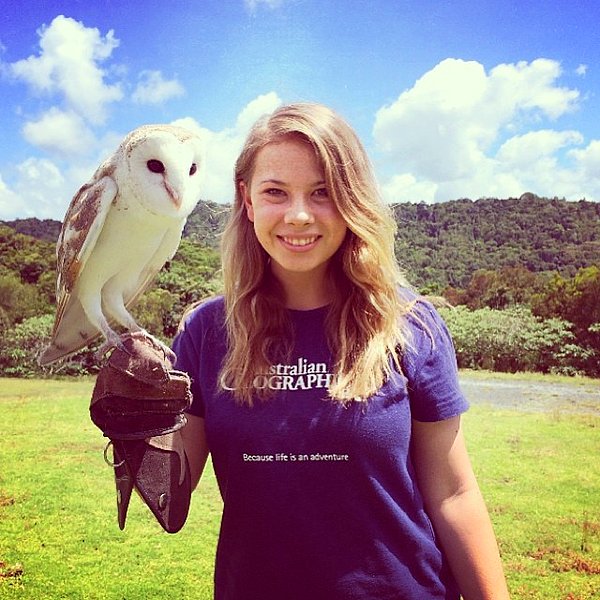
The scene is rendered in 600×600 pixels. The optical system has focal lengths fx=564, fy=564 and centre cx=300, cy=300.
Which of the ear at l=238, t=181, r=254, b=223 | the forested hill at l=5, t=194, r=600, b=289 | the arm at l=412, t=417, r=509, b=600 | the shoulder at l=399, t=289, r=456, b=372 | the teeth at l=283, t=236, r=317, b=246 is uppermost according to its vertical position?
the forested hill at l=5, t=194, r=600, b=289

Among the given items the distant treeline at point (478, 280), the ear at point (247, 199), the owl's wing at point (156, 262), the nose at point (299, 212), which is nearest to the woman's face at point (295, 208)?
the nose at point (299, 212)

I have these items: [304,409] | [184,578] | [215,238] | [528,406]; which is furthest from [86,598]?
[528,406]

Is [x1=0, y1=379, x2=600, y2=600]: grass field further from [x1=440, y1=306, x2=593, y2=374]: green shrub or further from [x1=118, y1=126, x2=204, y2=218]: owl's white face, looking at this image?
[x1=118, y1=126, x2=204, y2=218]: owl's white face

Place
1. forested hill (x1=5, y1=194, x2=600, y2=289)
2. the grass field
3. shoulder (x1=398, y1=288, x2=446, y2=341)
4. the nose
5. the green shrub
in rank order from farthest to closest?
forested hill (x1=5, y1=194, x2=600, y2=289) → the green shrub → the grass field → shoulder (x1=398, y1=288, x2=446, y2=341) → the nose

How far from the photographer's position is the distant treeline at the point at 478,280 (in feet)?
14.2

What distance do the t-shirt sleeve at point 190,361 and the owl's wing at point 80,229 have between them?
22 cm

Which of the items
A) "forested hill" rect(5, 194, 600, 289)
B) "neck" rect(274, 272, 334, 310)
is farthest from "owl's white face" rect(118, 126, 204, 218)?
"forested hill" rect(5, 194, 600, 289)

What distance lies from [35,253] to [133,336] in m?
4.43

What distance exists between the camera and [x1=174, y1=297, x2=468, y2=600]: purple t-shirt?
0.91 metres

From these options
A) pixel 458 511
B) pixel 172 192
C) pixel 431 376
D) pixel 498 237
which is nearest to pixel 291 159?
pixel 172 192

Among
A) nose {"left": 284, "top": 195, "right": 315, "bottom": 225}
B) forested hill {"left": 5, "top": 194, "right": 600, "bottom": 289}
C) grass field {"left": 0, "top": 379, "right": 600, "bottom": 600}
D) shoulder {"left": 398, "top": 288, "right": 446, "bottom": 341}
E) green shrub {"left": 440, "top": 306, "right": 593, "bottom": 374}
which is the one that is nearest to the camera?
nose {"left": 284, "top": 195, "right": 315, "bottom": 225}

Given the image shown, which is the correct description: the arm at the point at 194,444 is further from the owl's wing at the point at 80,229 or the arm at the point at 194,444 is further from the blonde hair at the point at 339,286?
the owl's wing at the point at 80,229

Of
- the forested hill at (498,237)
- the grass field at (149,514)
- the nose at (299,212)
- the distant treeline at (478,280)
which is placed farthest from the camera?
the forested hill at (498,237)

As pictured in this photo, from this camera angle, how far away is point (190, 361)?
3.44 ft
